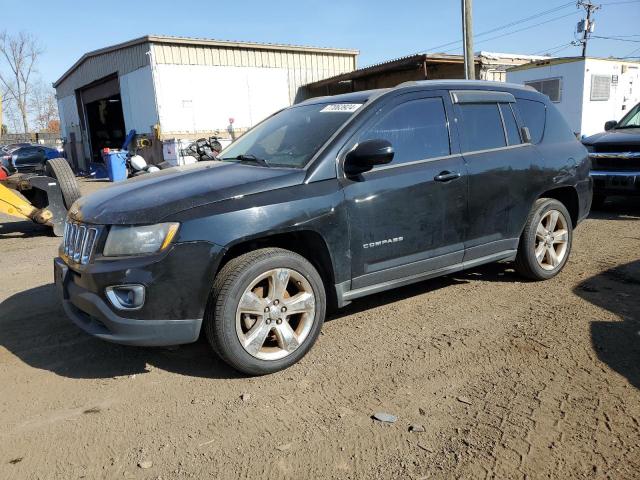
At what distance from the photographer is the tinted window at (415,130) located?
386cm

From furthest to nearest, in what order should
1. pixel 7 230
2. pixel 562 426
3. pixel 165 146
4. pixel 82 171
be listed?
1. pixel 82 171
2. pixel 165 146
3. pixel 7 230
4. pixel 562 426

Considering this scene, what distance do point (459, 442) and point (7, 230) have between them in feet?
31.2

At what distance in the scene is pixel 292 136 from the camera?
409 cm

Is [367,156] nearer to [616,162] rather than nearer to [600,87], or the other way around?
[616,162]

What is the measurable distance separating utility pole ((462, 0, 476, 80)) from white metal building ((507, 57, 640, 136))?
180 centimetres

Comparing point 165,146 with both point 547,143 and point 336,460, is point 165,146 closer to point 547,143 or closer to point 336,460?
point 547,143

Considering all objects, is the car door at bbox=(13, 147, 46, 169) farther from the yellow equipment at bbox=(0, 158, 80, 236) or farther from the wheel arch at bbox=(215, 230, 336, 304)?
the wheel arch at bbox=(215, 230, 336, 304)

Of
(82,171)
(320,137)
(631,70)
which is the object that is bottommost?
(82,171)

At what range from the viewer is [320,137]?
12.5 feet

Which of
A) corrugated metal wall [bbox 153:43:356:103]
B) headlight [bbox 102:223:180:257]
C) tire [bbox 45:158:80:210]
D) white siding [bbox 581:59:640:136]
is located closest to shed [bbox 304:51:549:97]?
corrugated metal wall [bbox 153:43:356:103]

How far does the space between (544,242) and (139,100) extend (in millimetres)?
20488

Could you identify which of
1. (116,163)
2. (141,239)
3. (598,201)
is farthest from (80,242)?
(116,163)

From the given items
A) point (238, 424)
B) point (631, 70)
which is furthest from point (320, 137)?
point (631, 70)

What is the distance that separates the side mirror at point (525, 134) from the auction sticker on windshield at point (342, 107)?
1770 mm
